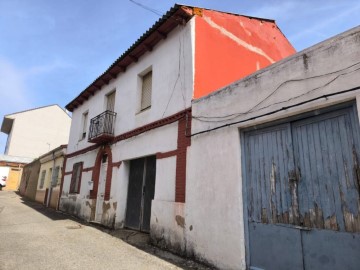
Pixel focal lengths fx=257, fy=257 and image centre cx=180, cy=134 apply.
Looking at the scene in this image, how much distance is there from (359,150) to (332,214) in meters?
0.97

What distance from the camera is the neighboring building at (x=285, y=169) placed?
3615 mm

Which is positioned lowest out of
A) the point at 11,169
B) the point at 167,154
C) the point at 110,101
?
the point at 167,154

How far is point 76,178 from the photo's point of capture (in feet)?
42.1

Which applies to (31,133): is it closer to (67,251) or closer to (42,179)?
(42,179)

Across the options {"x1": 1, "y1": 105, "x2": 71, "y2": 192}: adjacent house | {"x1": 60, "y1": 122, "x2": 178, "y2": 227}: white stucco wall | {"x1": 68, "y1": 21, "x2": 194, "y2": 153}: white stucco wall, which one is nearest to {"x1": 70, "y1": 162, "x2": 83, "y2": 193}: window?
{"x1": 60, "y1": 122, "x2": 178, "y2": 227}: white stucco wall

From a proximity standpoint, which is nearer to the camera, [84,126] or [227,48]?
[227,48]

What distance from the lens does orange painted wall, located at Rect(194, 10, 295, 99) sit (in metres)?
7.09

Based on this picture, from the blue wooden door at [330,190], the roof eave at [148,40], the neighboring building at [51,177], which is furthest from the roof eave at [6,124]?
the blue wooden door at [330,190]

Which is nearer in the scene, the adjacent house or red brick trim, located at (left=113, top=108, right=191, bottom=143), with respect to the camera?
red brick trim, located at (left=113, top=108, right=191, bottom=143)

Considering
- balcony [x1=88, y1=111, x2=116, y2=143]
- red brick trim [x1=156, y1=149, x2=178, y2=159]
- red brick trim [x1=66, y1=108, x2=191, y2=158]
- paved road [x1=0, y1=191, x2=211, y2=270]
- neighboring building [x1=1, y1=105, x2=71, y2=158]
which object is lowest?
paved road [x1=0, y1=191, x2=211, y2=270]

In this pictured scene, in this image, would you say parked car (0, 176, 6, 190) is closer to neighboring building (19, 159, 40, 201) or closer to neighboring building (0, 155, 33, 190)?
neighboring building (0, 155, 33, 190)

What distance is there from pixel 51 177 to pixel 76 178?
17.0ft

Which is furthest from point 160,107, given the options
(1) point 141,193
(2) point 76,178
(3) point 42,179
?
(3) point 42,179

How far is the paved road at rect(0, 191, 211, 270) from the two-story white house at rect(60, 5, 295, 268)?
0.90 m
